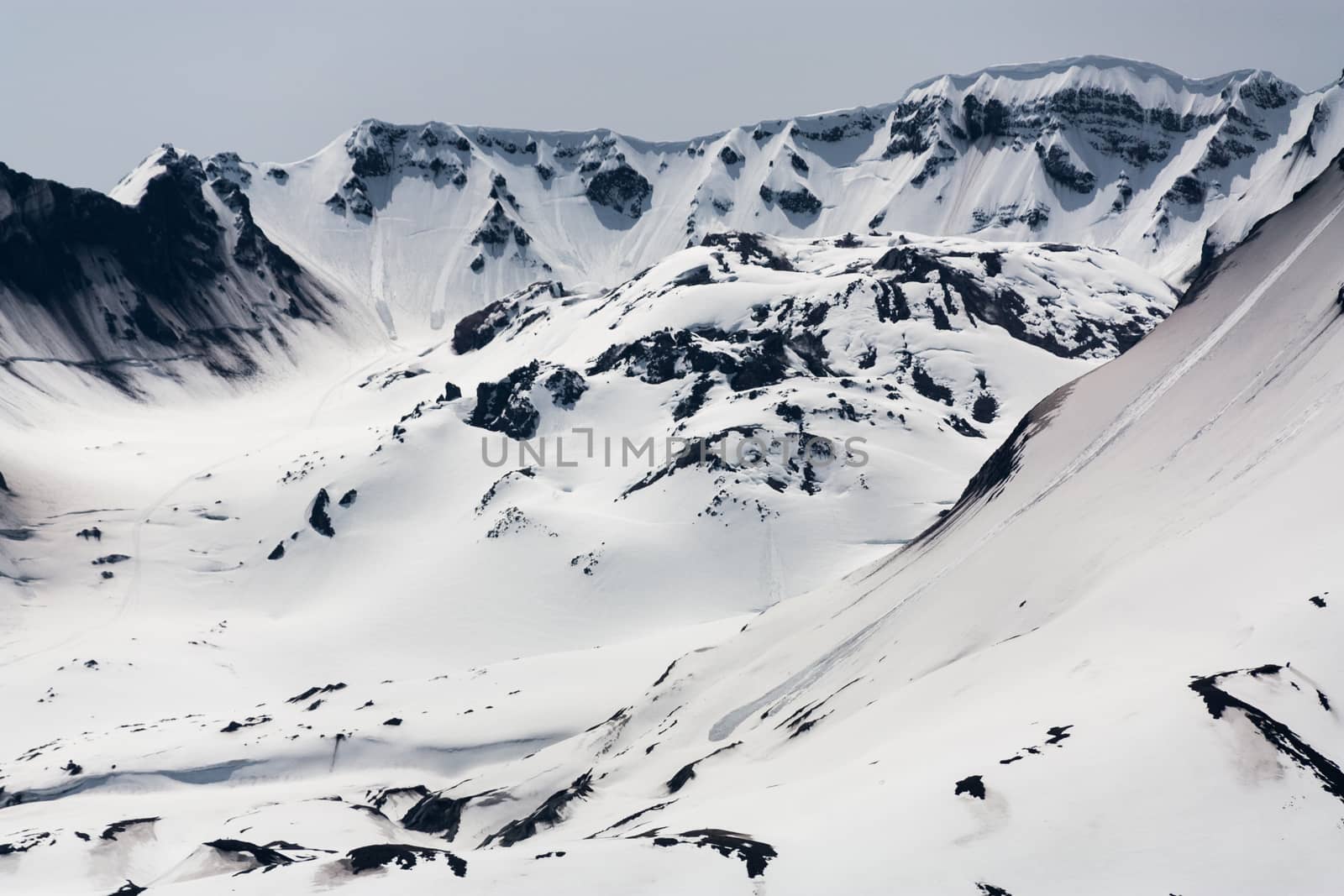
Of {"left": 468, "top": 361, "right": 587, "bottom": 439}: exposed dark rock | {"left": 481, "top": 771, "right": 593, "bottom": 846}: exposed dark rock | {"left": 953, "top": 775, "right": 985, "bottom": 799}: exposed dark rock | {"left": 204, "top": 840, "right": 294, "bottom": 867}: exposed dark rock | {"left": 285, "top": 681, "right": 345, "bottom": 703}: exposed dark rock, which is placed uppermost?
{"left": 468, "top": 361, "right": 587, "bottom": 439}: exposed dark rock

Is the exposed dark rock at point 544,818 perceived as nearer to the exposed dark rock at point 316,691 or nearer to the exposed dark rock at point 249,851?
the exposed dark rock at point 249,851

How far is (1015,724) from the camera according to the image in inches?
1607

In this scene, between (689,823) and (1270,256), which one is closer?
(689,823)

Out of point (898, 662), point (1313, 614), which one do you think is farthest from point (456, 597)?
point (1313, 614)

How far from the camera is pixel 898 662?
192ft

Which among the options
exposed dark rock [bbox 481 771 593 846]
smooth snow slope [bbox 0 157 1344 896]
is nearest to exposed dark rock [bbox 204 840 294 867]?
smooth snow slope [bbox 0 157 1344 896]

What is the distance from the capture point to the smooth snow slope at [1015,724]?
34000 millimetres

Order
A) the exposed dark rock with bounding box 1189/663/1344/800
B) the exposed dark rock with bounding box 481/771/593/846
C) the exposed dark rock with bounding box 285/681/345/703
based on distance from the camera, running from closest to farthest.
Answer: the exposed dark rock with bounding box 1189/663/1344/800
the exposed dark rock with bounding box 481/771/593/846
the exposed dark rock with bounding box 285/681/345/703

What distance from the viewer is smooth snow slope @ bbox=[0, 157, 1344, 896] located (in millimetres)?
34000

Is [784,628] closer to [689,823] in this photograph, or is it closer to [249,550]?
[689,823]

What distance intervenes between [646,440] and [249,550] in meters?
51.4

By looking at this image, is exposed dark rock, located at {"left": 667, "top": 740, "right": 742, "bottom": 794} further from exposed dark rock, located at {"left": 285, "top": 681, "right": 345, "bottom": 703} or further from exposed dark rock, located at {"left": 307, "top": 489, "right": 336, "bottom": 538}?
exposed dark rock, located at {"left": 307, "top": 489, "right": 336, "bottom": 538}

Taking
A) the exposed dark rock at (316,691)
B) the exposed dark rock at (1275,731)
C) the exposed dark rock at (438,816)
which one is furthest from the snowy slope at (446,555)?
the exposed dark rock at (1275,731)

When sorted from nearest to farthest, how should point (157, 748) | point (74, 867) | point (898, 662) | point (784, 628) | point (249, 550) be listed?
point (898, 662) → point (74, 867) → point (784, 628) → point (157, 748) → point (249, 550)
